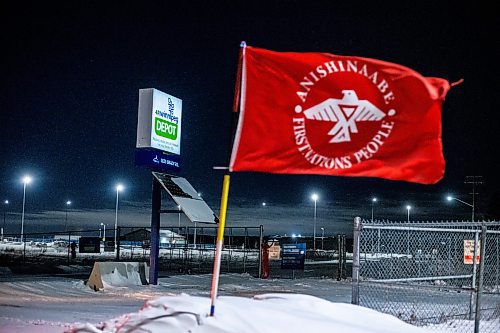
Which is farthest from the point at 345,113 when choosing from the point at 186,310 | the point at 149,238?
the point at 149,238

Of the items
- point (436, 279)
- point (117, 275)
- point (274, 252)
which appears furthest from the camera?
point (274, 252)

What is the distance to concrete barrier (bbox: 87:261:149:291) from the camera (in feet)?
63.1

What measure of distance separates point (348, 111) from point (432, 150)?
899mm

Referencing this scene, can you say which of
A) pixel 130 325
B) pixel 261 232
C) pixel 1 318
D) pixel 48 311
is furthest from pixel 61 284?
pixel 130 325

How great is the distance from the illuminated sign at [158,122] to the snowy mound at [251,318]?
14.4 metres

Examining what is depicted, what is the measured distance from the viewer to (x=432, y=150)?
6.58 m

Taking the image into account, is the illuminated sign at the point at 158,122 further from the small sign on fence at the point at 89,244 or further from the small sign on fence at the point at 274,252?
the small sign on fence at the point at 274,252

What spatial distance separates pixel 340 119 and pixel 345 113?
80 mm

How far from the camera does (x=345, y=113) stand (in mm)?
Answer: 6594

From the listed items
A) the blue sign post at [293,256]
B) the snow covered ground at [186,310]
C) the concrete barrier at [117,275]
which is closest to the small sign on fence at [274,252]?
the blue sign post at [293,256]

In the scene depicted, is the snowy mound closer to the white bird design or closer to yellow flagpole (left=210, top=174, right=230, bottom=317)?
yellow flagpole (left=210, top=174, right=230, bottom=317)

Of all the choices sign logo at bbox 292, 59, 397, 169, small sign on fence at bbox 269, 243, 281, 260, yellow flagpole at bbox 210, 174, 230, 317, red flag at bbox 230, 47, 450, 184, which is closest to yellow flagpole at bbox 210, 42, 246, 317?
yellow flagpole at bbox 210, 174, 230, 317

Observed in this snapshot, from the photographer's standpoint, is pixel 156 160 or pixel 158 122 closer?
pixel 156 160

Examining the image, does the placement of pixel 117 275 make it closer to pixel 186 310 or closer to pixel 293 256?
pixel 293 256
